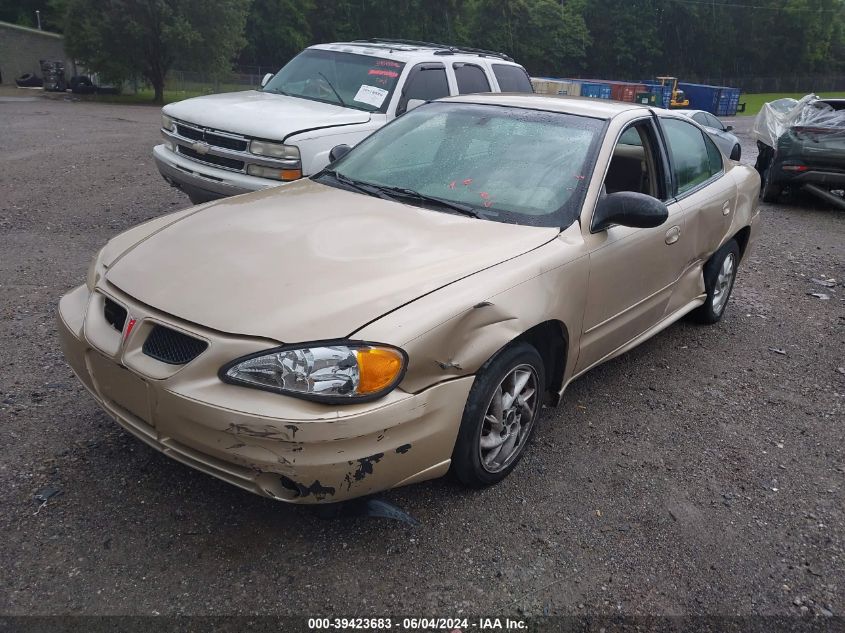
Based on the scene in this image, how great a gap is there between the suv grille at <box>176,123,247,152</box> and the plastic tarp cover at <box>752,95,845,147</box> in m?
8.22

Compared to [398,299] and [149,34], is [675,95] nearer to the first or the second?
[149,34]

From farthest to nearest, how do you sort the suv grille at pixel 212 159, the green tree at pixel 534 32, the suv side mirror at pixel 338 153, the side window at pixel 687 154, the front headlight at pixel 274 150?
the green tree at pixel 534 32, the suv grille at pixel 212 159, the front headlight at pixel 274 150, the suv side mirror at pixel 338 153, the side window at pixel 687 154

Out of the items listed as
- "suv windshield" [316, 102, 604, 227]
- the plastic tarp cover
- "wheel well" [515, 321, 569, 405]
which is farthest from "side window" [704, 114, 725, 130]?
"wheel well" [515, 321, 569, 405]

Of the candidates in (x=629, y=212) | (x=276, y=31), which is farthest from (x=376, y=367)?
(x=276, y=31)

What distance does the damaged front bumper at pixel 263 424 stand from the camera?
2.42 m

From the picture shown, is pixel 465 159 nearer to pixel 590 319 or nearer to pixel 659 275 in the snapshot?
pixel 590 319

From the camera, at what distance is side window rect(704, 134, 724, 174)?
5042 mm

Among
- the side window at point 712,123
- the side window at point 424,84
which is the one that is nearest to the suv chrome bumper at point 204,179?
the side window at point 424,84

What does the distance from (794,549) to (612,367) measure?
6.05ft

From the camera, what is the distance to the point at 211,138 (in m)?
6.61

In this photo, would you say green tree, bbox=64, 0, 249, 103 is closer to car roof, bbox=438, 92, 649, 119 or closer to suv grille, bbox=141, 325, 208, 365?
car roof, bbox=438, 92, 649, 119

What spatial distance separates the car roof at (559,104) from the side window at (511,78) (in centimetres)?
414

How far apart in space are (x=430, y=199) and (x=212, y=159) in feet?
12.2

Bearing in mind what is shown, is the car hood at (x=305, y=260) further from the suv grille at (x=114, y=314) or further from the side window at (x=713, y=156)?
the side window at (x=713, y=156)
